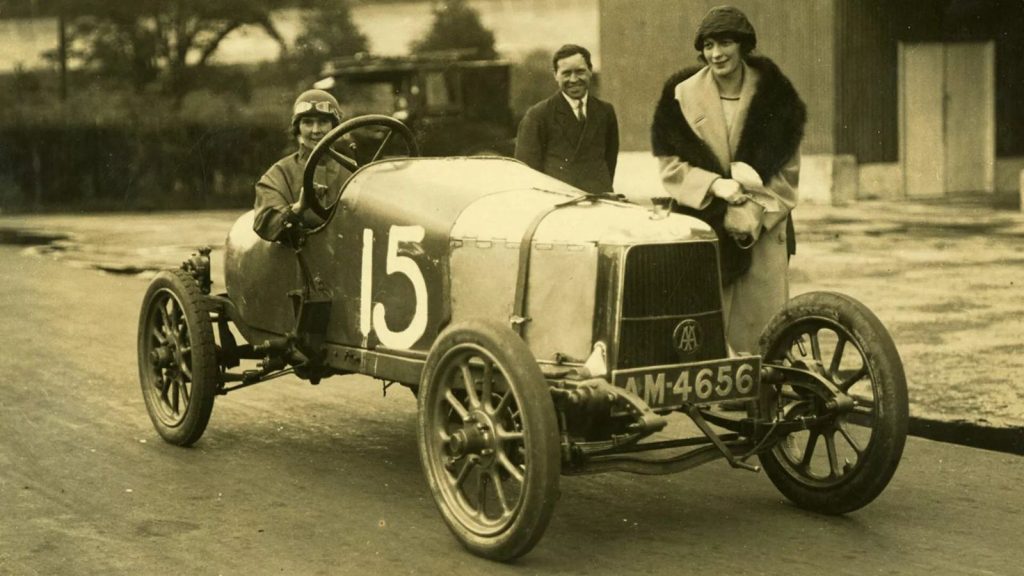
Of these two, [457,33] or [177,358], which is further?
[457,33]

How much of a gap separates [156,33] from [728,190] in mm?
20323

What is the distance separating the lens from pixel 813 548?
5406mm

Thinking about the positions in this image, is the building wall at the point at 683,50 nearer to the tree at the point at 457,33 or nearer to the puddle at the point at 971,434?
the tree at the point at 457,33

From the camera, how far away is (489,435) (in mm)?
5320

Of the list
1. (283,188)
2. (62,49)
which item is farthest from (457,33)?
(283,188)

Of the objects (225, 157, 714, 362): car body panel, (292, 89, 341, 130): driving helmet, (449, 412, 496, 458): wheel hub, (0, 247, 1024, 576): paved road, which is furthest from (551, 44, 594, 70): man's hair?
(449, 412, 496, 458): wheel hub

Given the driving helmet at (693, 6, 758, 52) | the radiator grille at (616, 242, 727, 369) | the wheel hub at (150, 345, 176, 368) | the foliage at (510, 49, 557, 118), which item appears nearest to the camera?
the radiator grille at (616, 242, 727, 369)

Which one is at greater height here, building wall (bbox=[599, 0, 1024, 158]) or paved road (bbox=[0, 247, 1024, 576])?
building wall (bbox=[599, 0, 1024, 158])

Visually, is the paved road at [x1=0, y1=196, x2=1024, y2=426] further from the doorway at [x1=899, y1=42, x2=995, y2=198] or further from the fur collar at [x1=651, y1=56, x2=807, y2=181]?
the fur collar at [x1=651, y1=56, x2=807, y2=181]

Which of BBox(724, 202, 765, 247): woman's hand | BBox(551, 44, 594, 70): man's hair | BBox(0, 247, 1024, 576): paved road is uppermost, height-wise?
BBox(551, 44, 594, 70): man's hair

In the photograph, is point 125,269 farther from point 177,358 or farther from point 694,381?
point 694,381

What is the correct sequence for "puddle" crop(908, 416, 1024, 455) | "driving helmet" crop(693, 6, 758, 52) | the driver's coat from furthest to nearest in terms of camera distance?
"puddle" crop(908, 416, 1024, 455) < the driver's coat < "driving helmet" crop(693, 6, 758, 52)

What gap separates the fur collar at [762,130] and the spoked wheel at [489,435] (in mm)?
1656

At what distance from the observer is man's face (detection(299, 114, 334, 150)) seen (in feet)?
23.7
